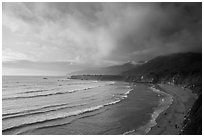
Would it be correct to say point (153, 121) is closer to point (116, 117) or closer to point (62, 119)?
point (116, 117)

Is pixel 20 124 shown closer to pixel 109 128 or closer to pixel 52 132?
pixel 52 132

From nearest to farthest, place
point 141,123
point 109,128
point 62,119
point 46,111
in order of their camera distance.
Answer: point 109,128
point 141,123
point 62,119
point 46,111

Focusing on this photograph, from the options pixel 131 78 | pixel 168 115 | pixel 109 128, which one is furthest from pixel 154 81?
pixel 109 128

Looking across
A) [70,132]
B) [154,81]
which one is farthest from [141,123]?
[154,81]

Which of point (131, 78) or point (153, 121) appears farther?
point (131, 78)

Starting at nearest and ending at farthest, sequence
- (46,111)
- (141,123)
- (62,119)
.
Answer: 1. (141,123)
2. (62,119)
3. (46,111)

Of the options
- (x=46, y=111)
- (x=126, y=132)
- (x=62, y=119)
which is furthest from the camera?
(x=46, y=111)

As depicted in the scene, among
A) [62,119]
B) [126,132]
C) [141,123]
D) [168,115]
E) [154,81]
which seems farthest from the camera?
[154,81]

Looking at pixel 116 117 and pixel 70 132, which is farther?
pixel 116 117
